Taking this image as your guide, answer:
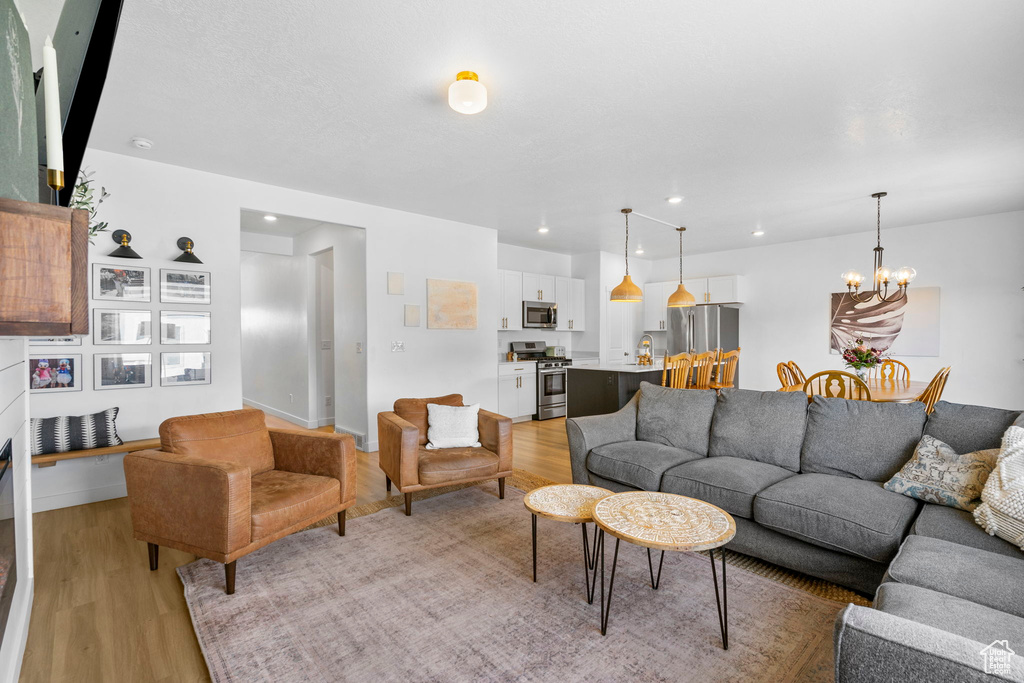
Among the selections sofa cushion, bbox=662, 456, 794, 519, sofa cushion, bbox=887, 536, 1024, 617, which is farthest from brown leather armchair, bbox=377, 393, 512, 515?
sofa cushion, bbox=887, 536, 1024, 617

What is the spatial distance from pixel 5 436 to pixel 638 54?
284 cm

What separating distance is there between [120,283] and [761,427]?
4.58 m

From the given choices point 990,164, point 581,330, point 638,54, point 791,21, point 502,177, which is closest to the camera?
point 791,21

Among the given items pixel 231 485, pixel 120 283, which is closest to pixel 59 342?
pixel 120 283

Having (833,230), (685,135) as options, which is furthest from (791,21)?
(833,230)

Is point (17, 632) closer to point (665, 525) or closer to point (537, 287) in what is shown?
point (665, 525)

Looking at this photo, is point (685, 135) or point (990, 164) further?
point (990, 164)

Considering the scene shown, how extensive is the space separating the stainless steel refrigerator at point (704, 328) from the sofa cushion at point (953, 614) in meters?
5.81

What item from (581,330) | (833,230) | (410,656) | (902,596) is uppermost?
(833,230)

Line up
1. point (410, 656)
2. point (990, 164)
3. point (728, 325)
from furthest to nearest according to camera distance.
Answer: point (728, 325) → point (990, 164) → point (410, 656)

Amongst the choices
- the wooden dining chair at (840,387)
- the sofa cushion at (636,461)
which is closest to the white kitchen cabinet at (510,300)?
the sofa cushion at (636,461)

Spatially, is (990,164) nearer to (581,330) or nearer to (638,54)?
(638,54)

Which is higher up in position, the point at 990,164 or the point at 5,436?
the point at 990,164

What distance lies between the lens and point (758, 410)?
3.08m
